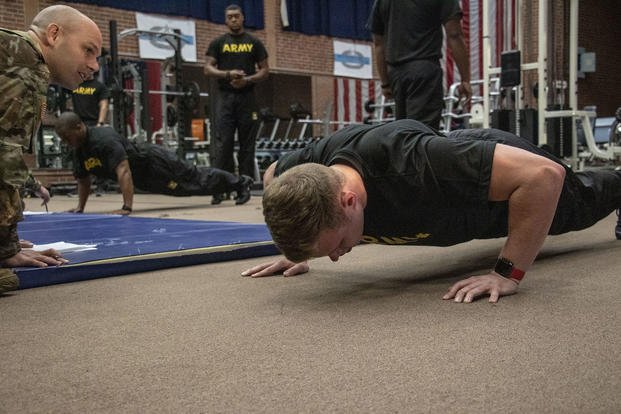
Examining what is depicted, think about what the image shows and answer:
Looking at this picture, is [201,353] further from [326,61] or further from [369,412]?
[326,61]

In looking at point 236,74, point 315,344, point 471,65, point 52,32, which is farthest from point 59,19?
point 471,65

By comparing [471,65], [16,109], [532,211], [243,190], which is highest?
[471,65]

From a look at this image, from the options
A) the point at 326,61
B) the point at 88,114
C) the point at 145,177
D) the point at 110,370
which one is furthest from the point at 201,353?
the point at 326,61

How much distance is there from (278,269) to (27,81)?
894mm

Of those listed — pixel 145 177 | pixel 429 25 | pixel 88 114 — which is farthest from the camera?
pixel 88 114

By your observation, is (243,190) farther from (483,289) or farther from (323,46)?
(323,46)

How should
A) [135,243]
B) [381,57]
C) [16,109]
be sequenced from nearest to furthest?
[16,109] → [135,243] → [381,57]

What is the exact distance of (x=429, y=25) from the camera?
324cm

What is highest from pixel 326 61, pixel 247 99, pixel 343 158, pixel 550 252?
pixel 326 61

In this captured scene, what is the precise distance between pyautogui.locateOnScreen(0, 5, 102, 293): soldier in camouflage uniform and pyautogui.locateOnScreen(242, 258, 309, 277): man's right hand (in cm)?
59

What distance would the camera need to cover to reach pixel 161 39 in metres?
9.43

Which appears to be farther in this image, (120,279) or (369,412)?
(120,279)

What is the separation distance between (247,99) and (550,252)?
143 inches

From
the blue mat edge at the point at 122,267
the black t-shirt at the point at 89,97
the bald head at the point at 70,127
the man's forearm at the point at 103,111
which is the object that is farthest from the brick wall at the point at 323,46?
the blue mat edge at the point at 122,267
